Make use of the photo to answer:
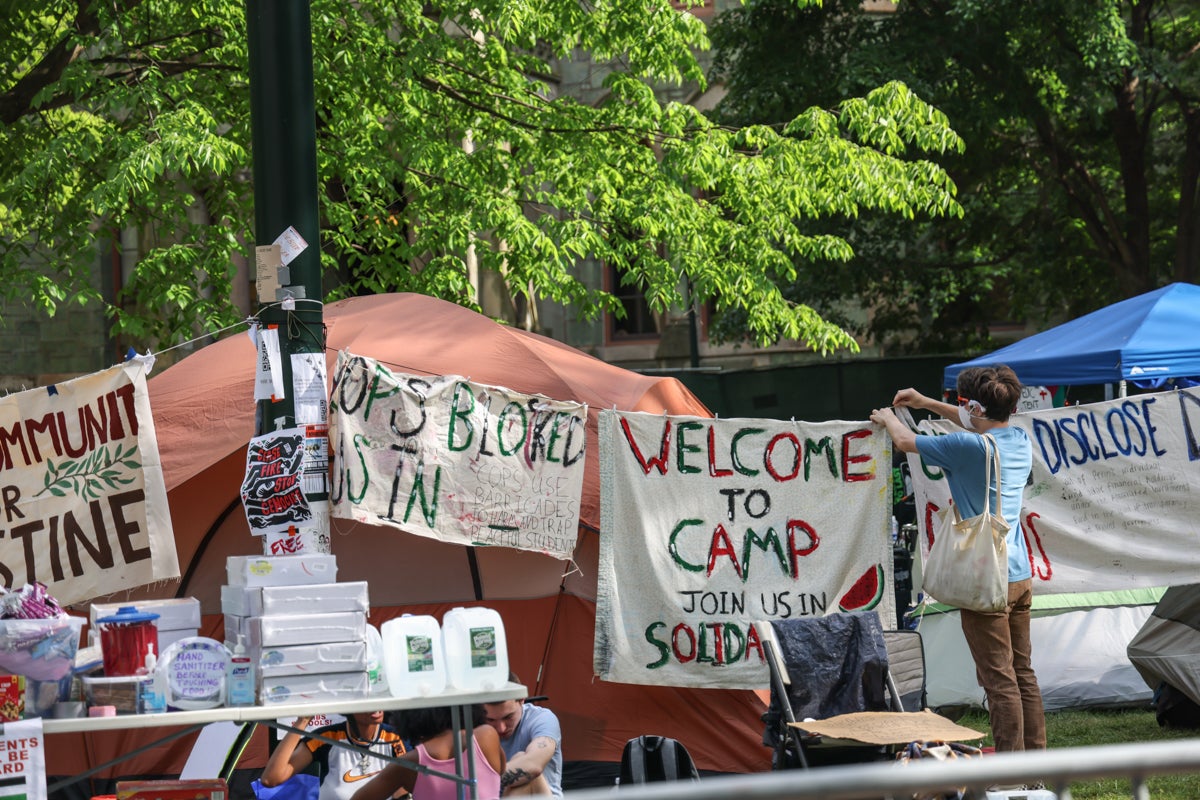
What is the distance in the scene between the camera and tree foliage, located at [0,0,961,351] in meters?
10.2

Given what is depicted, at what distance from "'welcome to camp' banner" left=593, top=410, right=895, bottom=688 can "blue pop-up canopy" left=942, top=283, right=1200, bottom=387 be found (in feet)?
11.6

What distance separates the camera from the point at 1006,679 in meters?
5.61

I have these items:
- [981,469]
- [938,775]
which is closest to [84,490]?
[981,469]

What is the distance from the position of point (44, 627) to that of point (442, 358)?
3463mm

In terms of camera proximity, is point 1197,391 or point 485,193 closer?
point 1197,391

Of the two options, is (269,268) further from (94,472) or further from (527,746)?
(527,746)

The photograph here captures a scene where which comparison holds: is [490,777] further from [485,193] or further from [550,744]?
[485,193]

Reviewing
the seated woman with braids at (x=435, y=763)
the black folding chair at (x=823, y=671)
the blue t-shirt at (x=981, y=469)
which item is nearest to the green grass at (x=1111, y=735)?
the black folding chair at (x=823, y=671)

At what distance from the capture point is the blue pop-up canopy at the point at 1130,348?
10211 mm

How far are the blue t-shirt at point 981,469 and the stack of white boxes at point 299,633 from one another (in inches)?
99.9

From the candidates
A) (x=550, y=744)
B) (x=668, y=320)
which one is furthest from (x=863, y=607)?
(x=668, y=320)

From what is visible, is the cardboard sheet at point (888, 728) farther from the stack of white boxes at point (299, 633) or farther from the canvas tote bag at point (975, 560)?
the stack of white boxes at point (299, 633)

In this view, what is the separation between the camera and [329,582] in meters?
4.82

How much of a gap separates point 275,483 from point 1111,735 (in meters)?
5.19
